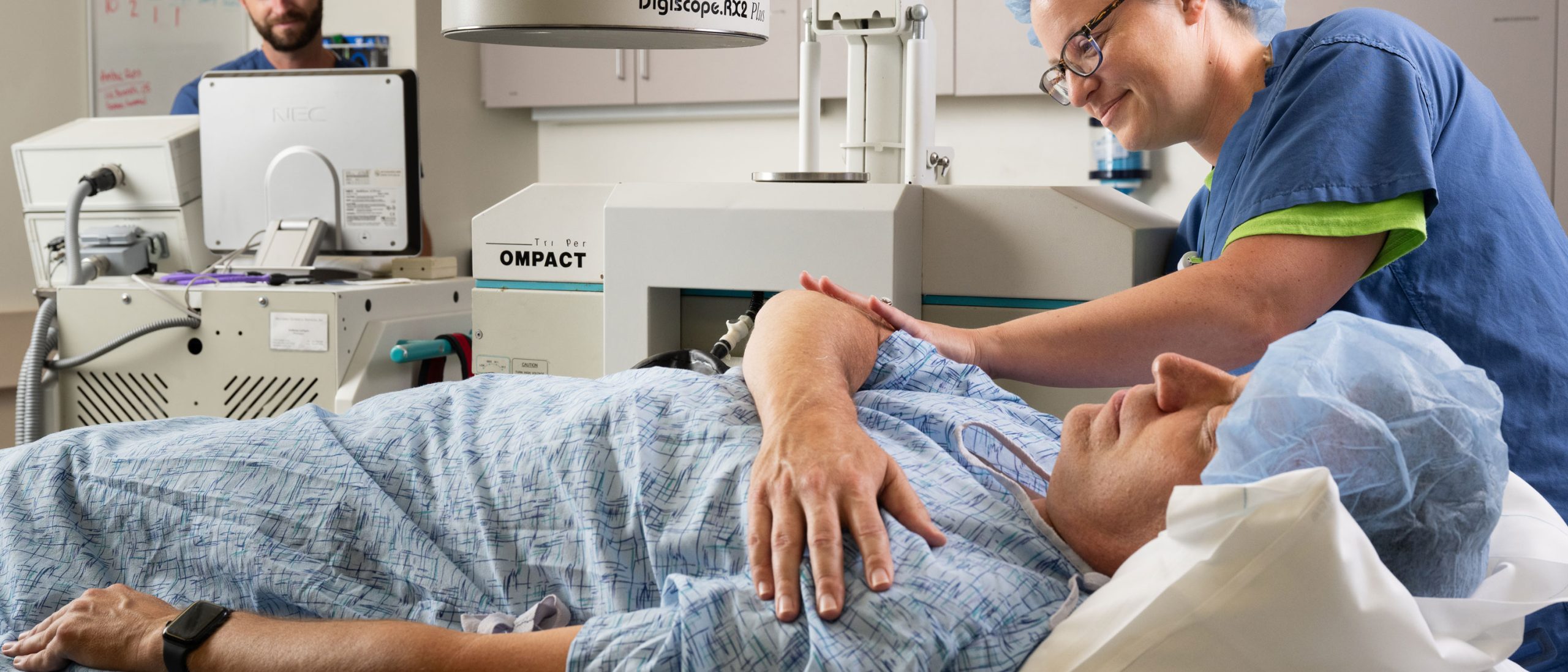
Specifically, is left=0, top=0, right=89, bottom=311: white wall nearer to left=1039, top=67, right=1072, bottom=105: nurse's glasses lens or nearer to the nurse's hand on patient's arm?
the nurse's hand on patient's arm

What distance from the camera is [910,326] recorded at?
4.08 ft

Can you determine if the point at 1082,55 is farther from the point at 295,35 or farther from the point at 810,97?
the point at 295,35

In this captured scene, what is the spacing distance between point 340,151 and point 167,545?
1230 millimetres

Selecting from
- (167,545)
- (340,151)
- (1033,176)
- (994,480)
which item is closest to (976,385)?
(994,480)

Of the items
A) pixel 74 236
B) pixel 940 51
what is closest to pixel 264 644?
pixel 74 236

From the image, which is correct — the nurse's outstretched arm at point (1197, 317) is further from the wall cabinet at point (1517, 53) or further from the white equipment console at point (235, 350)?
the wall cabinet at point (1517, 53)

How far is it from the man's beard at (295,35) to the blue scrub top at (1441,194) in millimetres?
2564

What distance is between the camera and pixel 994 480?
1020 mm

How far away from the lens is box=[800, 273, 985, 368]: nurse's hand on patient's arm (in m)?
1.23

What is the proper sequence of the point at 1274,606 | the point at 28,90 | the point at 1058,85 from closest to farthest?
the point at 1274,606 → the point at 1058,85 → the point at 28,90

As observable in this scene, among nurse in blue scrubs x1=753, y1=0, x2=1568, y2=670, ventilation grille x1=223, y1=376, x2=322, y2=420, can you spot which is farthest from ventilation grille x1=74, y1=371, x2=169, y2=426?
nurse in blue scrubs x1=753, y1=0, x2=1568, y2=670

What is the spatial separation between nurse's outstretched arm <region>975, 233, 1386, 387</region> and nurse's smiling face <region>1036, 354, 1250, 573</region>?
0.22 m

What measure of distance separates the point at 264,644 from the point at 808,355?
1.69 ft

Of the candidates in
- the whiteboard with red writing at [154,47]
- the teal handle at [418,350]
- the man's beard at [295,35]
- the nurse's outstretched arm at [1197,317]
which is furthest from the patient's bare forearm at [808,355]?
the whiteboard with red writing at [154,47]
